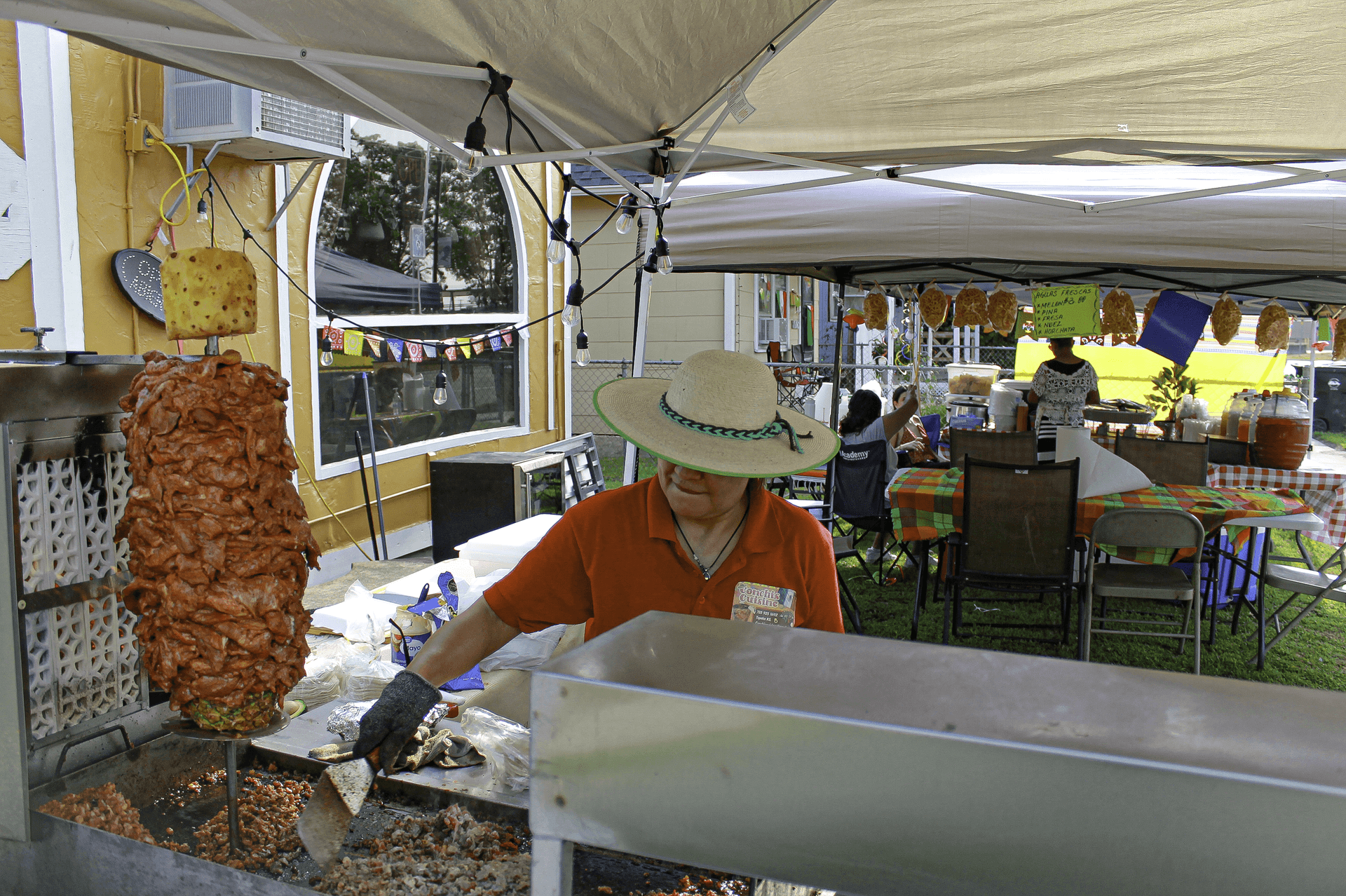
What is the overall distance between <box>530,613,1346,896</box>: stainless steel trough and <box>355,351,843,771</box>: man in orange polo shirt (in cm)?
102

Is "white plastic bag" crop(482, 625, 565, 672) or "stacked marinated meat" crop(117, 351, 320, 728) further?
"white plastic bag" crop(482, 625, 565, 672)

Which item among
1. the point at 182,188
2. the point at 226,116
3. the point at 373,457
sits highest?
the point at 226,116

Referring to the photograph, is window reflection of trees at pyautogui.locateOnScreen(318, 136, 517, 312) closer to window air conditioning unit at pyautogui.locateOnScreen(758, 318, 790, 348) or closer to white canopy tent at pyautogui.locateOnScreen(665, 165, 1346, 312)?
white canopy tent at pyautogui.locateOnScreen(665, 165, 1346, 312)

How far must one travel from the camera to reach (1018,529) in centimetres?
522

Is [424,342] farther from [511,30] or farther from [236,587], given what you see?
[236,587]

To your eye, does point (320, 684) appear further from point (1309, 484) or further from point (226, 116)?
point (1309, 484)

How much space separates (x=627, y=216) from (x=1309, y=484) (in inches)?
226

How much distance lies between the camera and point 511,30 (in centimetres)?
201

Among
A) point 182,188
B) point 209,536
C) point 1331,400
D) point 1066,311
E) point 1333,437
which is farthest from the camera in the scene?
point 1331,400

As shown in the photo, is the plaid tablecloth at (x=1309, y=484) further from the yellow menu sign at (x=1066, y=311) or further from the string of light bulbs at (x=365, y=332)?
the string of light bulbs at (x=365, y=332)

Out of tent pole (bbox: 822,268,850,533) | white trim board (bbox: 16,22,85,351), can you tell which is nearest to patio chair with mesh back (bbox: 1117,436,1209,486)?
tent pole (bbox: 822,268,850,533)

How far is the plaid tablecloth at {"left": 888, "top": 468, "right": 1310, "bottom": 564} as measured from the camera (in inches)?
209

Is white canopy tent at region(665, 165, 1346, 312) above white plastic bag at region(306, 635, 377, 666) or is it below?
above

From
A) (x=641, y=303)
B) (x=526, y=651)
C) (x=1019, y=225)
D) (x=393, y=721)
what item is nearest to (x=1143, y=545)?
(x=1019, y=225)
